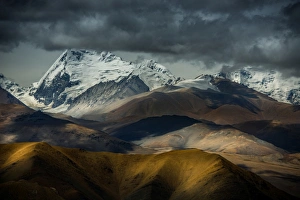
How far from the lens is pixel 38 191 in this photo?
196m

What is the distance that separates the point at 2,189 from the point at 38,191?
12177 millimetres

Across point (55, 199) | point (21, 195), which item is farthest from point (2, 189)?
point (55, 199)

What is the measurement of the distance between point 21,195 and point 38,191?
8.00 metres

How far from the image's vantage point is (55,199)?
19925 cm

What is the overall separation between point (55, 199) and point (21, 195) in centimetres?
1362

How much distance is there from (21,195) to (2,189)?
251 inches

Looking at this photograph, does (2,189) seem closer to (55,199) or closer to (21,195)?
(21,195)

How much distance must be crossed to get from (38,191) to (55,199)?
6574mm

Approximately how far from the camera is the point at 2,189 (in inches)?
7480
